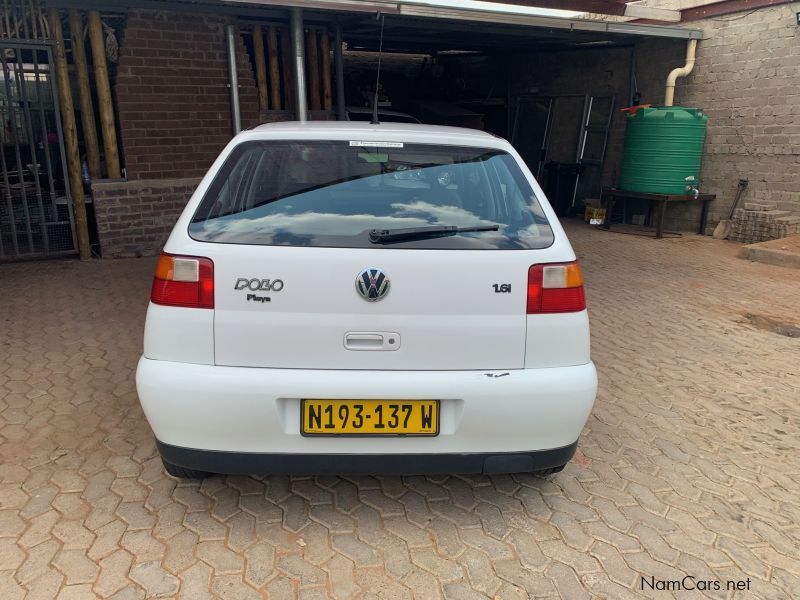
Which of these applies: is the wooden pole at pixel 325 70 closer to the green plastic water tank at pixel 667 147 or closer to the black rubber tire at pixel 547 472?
the green plastic water tank at pixel 667 147

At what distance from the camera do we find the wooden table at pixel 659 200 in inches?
381

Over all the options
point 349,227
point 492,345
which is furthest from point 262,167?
point 492,345

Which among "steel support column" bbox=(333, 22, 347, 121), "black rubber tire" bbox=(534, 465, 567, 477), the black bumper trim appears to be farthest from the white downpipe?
the black bumper trim

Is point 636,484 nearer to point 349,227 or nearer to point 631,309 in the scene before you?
point 349,227

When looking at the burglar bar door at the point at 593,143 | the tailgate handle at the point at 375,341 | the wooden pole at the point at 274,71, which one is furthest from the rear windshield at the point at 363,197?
the burglar bar door at the point at 593,143

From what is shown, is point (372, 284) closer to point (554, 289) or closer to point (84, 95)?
point (554, 289)

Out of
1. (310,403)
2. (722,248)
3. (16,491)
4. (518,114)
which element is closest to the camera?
(310,403)

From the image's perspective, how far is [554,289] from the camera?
2338 mm

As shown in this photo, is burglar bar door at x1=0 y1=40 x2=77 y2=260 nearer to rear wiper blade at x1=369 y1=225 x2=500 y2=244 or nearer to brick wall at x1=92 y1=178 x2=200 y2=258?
brick wall at x1=92 y1=178 x2=200 y2=258

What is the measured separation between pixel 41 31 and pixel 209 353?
6.28 m

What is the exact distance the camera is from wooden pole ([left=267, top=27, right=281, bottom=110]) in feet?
26.0

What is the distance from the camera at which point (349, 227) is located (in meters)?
2.31

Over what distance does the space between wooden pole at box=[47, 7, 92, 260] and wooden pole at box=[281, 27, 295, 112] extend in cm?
255

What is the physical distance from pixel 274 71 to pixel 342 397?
6.83m
